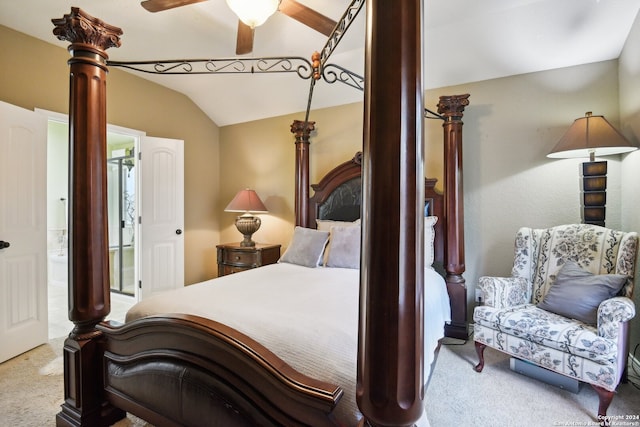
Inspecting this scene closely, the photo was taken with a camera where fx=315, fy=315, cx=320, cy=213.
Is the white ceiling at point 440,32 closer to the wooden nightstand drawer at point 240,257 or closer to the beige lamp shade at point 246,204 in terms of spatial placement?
the beige lamp shade at point 246,204

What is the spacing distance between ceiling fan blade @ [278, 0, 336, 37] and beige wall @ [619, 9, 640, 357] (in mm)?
2149

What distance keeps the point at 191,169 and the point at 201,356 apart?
360 cm

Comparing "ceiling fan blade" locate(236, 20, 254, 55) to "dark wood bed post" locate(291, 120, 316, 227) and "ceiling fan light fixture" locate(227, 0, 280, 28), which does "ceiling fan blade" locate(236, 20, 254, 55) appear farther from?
"dark wood bed post" locate(291, 120, 316, 227)

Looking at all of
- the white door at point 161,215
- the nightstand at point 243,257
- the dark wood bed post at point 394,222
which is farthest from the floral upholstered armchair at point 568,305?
the white door at point 161,215

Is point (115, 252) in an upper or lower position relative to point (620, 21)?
lower

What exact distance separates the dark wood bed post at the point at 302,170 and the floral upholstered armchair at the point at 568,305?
6.53 feet

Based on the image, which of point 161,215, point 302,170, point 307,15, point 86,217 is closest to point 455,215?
point 302,170

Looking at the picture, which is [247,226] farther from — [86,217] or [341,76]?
[86,217]

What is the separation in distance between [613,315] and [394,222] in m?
1.91

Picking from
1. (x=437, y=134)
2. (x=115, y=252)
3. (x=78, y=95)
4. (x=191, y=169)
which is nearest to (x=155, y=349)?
(x=78, y=95)

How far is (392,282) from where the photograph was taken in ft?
2.47

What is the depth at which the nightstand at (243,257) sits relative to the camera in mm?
3701

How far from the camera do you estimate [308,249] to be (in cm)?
293

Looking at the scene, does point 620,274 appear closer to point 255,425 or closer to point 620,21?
point 620,21
